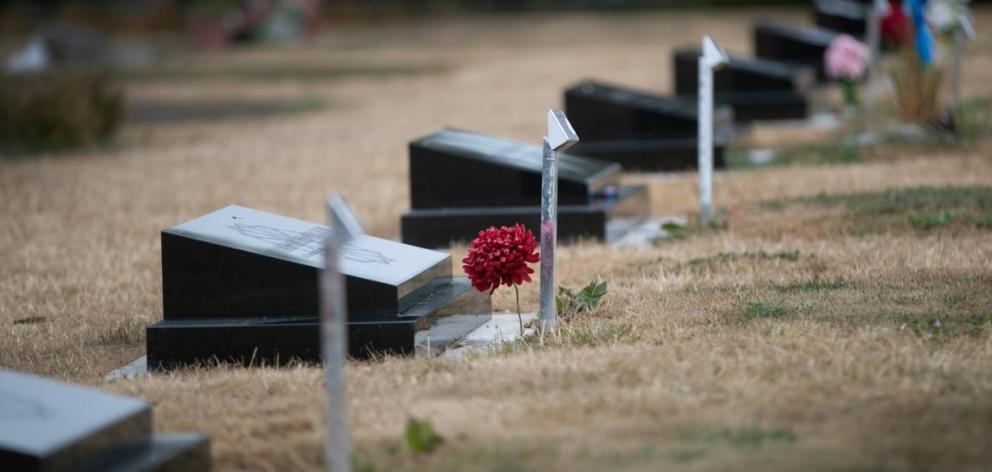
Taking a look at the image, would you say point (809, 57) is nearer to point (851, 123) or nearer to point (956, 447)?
point (851, 123)

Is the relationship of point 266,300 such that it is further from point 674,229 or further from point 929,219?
point 929,219

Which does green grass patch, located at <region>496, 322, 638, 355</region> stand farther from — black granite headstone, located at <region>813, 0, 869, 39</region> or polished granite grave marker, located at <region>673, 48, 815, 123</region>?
black granite headstone, located at <region>813, 0, 869, 39</region>

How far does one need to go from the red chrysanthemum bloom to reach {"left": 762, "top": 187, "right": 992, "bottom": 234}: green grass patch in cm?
326

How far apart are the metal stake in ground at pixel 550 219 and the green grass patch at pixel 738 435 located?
5.70 feet

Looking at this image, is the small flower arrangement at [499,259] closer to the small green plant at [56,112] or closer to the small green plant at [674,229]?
the small green plant at [674,229]

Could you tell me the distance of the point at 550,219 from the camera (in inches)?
253

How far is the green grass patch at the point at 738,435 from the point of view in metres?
4.56

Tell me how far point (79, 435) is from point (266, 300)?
2.10 metres

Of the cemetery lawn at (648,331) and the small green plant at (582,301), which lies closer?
the cemetery lawn at (648,331)

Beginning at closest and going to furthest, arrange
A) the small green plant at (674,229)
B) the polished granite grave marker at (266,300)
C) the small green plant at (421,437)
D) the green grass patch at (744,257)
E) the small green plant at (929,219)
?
the small green plant at (421,437)
the polished granite grave marker at (266,300)
the green grass patch at (744,257)
the small green plant at (929,219)
the small green plant at (674,229)

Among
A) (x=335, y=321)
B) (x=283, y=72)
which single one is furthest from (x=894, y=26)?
(x=335, y=321)

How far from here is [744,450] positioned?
14.7 ft

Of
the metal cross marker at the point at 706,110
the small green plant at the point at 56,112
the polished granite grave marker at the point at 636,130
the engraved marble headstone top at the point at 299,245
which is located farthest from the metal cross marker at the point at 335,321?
the small green plant at the point at 56,112

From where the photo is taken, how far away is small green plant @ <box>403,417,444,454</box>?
15.3 feet
